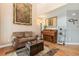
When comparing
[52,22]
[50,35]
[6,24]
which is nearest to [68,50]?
[50,35]

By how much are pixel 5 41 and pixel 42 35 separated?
80 cm

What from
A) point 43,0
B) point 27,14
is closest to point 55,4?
point 43,0

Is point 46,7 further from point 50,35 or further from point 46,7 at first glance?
point 50,35

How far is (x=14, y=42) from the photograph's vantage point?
2.47 metres

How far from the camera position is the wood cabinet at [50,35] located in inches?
103

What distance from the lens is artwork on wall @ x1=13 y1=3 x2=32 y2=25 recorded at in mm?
2521

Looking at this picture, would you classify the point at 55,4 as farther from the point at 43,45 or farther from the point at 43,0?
the point at 43,45

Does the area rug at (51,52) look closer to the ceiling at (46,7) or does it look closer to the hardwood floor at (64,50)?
the hardwood floor at (64,50)

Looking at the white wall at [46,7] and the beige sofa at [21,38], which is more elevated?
the white wall at [46,7]

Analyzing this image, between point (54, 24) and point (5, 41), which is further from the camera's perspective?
point (54, 24)

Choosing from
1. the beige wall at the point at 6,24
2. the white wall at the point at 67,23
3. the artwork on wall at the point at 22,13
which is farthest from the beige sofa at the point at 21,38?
the white wall at the point at 67,23

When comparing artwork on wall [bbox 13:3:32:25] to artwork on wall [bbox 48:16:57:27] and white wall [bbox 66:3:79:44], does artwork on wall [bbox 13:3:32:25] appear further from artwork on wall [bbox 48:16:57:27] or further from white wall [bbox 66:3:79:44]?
white wall [bbox 66:3:79:44]

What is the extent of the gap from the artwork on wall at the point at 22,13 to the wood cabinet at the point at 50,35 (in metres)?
0.40

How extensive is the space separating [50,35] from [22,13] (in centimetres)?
79
